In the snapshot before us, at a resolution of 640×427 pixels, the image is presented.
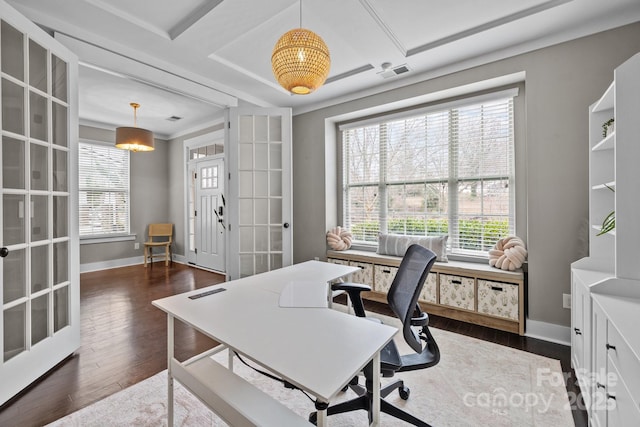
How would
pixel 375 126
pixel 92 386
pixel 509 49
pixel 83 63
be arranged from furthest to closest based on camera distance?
1. pixel 375 126
2. pixel 509 49
3. pixel 83 63
4. pixel 92 386

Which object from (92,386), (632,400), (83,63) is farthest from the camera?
(83,63)

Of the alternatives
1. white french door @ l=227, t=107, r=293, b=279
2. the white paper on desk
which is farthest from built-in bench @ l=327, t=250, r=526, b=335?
the white paper on desk

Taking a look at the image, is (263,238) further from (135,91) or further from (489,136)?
(489,136)

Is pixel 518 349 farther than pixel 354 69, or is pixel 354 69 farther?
pixel 354 69

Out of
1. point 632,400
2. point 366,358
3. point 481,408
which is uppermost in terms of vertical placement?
point 366,358

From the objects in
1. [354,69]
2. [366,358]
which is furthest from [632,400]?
[354,69]

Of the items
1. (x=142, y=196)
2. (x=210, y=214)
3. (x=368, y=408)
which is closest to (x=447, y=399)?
(x=368, y=408)

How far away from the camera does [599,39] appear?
7.61 ft

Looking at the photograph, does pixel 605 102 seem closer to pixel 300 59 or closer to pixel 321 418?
pixel 300 59

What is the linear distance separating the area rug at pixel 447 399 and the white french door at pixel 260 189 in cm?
154

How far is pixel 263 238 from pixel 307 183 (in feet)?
3.69

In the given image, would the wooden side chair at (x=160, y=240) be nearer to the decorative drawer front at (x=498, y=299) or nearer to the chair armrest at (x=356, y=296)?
the chair armrest at (x=356, y=296)

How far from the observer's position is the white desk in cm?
93

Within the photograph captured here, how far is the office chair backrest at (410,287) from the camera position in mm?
1429
